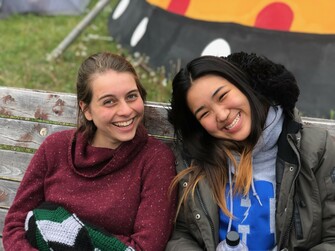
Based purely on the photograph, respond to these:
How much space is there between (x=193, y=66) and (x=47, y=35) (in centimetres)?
659

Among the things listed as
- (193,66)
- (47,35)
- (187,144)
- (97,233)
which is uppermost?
(193,66)

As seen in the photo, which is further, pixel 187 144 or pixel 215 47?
pixel 215 47

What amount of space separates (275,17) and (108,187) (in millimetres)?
2906

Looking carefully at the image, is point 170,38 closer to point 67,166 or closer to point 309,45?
point 309,45

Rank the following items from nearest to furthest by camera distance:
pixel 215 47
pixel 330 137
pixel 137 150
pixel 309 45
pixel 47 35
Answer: pixel 330 137 < pixel 137 150 < pixel 309 45 < pixel 215 47 < pixel 47 35

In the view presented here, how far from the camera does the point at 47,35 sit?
855cm

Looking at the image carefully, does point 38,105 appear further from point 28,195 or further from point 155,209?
point 155,209

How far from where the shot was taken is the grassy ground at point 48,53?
6027mm

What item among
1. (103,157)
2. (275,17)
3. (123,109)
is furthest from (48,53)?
(123,109)

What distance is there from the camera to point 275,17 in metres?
4.83

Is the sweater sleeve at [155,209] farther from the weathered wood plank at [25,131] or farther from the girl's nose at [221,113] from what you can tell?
the weathered wood plank at [25,131]

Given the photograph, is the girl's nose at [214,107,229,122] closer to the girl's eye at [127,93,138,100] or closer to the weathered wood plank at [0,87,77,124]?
the girl's eye at [127,93,138,100]

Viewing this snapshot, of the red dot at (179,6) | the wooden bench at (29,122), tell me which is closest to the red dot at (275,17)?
the red dot at (179,6)

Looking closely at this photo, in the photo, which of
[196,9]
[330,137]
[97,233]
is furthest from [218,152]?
[196,9]
